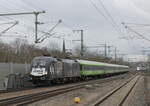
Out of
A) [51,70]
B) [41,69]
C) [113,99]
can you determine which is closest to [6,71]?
[41,69]

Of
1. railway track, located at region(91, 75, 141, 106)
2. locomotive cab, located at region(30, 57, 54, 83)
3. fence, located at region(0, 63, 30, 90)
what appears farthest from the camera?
locomotive cab, located at region(30, 57, 54, 83)

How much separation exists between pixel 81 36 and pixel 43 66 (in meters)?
24.6

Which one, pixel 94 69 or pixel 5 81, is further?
pixel 94 69

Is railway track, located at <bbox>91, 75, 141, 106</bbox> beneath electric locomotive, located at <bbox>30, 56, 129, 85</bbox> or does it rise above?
beneath

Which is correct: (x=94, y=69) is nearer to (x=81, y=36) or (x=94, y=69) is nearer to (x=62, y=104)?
(x=81, y=36)

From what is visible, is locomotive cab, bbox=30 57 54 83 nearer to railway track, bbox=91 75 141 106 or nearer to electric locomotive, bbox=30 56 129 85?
electric locomotive, bbox=30 56 129 85

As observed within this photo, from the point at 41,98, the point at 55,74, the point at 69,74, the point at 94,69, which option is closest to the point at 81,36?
the point at 94,69

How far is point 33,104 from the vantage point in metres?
14.4

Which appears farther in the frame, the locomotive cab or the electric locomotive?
the electric locomotive

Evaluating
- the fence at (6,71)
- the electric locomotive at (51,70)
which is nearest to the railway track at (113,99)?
the electric locomotive at (51,70)

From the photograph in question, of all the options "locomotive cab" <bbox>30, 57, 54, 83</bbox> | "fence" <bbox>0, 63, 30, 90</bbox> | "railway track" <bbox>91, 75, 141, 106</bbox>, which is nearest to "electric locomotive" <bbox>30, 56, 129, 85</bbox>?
"locomotive cab" <bbox>30, 57, 54, 83</bbox>

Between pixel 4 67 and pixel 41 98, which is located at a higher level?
pixel 4 67

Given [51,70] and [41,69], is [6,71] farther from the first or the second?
[51,70]

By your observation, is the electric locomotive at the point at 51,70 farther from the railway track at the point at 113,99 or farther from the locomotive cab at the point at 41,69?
the railway track at the point at 113,99
